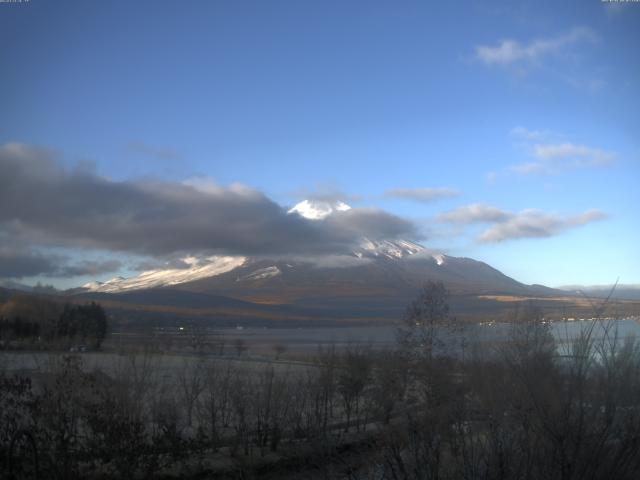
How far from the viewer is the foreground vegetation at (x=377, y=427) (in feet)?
29.4

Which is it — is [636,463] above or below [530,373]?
below

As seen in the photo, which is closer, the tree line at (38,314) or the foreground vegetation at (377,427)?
the foreground vegetation at (377,427)

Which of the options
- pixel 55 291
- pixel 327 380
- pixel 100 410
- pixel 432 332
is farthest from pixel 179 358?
pixel 55 291

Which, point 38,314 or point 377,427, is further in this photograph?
point 38,314

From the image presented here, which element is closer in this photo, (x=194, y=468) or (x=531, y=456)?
(x=531, y=456)

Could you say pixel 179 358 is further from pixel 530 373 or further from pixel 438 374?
pixel 530 373

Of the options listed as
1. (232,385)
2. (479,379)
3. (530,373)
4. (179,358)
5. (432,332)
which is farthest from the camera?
(179,358)

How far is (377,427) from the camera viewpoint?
17922 millimetres

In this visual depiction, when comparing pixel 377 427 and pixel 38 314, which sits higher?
pixel 38 314

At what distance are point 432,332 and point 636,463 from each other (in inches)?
1517

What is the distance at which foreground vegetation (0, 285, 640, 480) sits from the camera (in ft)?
29.4

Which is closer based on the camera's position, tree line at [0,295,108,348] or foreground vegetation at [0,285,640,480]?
→ foreground vegetation at [0,285,640,480]

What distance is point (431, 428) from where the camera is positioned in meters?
11.1

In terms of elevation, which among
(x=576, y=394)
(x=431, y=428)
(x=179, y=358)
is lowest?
(x=179, y=358)
